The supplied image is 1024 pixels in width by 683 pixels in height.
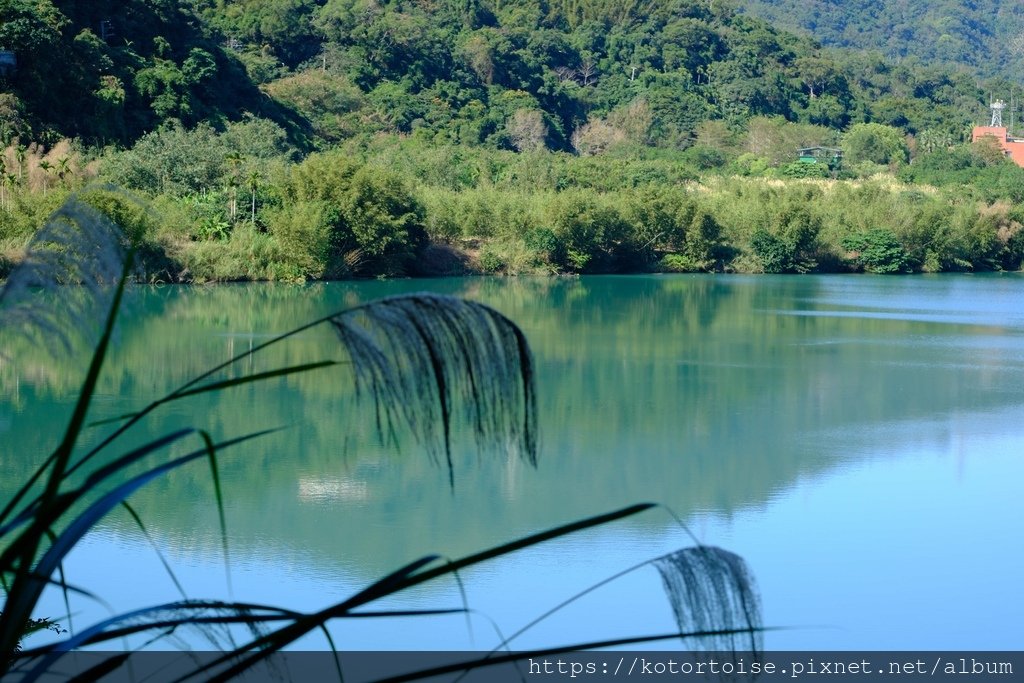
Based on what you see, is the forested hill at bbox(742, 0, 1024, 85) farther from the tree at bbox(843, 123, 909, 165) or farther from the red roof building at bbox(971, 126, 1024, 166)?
the tree at bbox(843, 123, 909, 165)

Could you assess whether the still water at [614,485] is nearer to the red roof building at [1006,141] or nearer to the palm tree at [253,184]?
the palm tree at [253,184]

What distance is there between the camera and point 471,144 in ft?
134

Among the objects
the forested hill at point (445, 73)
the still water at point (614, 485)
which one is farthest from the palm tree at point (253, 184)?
the still water at point (614, 485)

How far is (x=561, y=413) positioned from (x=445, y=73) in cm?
3597

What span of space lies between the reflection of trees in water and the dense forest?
170 cm

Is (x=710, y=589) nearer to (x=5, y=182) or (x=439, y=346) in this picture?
(x=439, y=346)

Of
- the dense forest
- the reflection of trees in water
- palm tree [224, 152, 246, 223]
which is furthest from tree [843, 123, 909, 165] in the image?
the reflection of trees in water

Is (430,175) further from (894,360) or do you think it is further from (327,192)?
(894,360)

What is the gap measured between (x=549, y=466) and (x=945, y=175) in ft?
131

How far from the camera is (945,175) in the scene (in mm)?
44688

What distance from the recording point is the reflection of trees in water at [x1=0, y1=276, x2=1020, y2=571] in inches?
276

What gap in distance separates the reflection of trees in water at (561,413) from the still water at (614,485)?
0.03 metres

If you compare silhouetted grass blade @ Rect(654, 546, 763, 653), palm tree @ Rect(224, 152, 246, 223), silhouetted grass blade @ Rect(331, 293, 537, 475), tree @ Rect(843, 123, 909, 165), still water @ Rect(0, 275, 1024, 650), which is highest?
tree @ Rect(843, 123, 909, 165)

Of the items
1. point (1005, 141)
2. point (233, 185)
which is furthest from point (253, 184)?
point (1005, 141)
